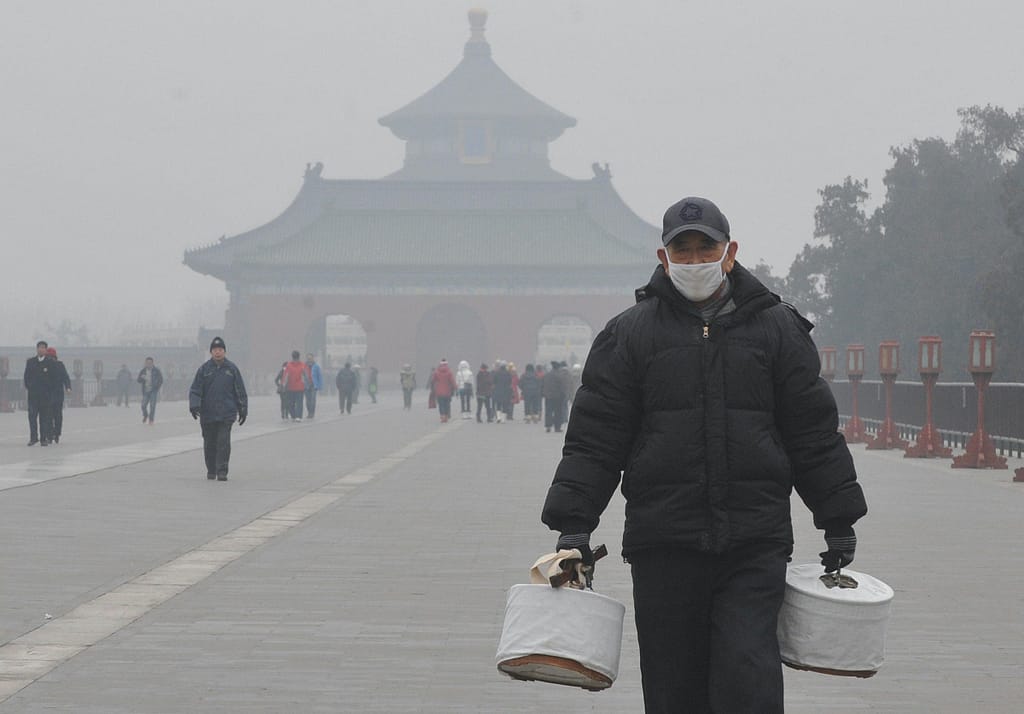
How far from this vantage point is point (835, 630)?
427 centimetres

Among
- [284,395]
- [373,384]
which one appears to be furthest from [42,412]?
[373,384]

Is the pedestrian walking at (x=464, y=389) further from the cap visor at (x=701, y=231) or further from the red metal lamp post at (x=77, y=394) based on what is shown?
the cap visor at (x=701, y=231)

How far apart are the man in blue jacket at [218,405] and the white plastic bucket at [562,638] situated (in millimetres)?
13323

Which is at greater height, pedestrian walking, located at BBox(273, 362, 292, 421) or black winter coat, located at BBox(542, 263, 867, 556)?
black winter coat, located at BBox(542, 263, 867, 556)

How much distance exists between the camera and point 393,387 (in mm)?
83188

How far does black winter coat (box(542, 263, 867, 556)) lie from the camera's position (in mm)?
4289

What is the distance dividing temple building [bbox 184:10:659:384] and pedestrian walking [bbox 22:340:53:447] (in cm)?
5423

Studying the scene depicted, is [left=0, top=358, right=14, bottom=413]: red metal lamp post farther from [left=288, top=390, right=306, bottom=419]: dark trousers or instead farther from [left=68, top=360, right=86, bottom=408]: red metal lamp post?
[left=288, top=390, right=306, bottom=419]: dark trousers

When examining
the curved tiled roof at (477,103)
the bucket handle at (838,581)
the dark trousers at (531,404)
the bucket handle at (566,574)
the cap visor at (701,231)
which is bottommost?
the dark trousers at (531,404)

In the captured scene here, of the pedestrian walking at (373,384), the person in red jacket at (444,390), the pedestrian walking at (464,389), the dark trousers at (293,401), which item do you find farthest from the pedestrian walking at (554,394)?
the pedestrian walking at (373,384)

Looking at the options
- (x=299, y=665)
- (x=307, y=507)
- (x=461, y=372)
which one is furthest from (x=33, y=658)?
(x=461, y=372)

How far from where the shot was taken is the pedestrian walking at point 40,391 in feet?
80.8

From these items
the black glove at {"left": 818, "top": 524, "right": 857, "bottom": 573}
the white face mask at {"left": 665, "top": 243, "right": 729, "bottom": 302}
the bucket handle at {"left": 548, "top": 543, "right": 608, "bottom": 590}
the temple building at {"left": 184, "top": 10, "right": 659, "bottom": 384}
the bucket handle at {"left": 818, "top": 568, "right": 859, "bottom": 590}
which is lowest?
the bucket handle at {"left": 818, "top": 568, "right": 859, "bottom": 590}

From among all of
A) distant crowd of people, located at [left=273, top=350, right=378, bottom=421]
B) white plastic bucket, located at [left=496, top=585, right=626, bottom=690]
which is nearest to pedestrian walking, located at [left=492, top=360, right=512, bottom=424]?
distant crowd of people, located at [left=273, top=350, right=378, bottom=421]
